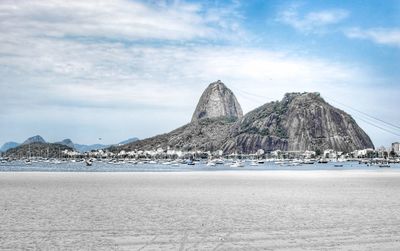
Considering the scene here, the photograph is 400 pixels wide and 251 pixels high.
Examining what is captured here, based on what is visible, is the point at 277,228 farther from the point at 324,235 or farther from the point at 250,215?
the point at 250,215

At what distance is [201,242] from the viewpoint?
775 inches

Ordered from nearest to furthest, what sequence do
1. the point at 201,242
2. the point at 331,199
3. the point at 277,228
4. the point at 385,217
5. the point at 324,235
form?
the point at 201,242 < the point at 324,235 < the point at 277,228 < the point at 385,217 < the point at 331,199

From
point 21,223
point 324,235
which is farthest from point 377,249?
point 21,223

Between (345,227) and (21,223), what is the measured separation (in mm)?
14590

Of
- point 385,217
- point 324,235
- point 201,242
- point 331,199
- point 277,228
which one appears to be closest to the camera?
point 201,242

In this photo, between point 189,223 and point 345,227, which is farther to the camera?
point 189,223

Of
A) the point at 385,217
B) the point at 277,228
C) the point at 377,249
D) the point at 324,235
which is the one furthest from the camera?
the point at 385,217

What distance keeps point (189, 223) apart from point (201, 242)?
18.7 ft

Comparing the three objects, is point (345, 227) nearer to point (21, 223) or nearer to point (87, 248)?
point (87, 248)

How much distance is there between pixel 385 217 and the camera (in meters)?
27.4

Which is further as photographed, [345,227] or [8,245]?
[345,227]

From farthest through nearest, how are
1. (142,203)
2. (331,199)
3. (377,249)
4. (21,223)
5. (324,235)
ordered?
(331,199)
(142,203)
(21,223)
(324,235)
(377,249)

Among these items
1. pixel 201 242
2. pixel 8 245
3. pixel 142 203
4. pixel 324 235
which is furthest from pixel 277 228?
pixel 142 203

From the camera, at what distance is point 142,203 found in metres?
36.0
